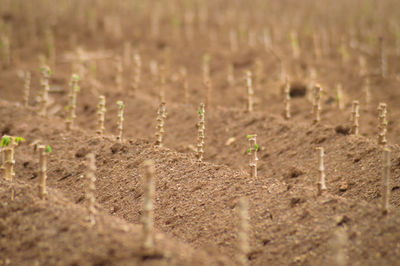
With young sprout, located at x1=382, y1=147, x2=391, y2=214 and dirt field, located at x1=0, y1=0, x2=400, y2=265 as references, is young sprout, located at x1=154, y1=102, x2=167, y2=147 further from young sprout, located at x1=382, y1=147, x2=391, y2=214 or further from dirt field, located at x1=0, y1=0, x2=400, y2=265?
young sprout, located at x1=382, y1=147, x2=391, y2=214

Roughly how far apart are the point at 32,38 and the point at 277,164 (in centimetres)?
1979

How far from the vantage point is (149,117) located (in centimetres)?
1543

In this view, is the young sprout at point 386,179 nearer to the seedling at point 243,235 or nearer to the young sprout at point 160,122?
the seedling at point 243,235

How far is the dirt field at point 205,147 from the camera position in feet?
22.7

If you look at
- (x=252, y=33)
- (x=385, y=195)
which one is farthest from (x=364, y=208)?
(x=252, y=33)

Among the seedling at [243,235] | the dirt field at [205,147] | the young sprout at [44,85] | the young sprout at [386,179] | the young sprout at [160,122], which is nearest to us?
the seedling at [243,235]

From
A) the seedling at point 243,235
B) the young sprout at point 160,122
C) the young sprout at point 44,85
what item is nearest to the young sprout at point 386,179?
the seedling at point 243,235

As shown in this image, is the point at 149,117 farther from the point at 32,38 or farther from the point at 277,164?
the point at 32,38

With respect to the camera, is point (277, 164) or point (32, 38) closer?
point (277, 164)

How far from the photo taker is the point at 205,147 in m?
13.3

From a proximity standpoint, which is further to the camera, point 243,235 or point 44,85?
point 44,85

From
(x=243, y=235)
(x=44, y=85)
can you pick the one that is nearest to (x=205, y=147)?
(x=44, y=85)

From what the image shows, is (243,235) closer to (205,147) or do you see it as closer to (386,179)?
(386,179)

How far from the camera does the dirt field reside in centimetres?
692
